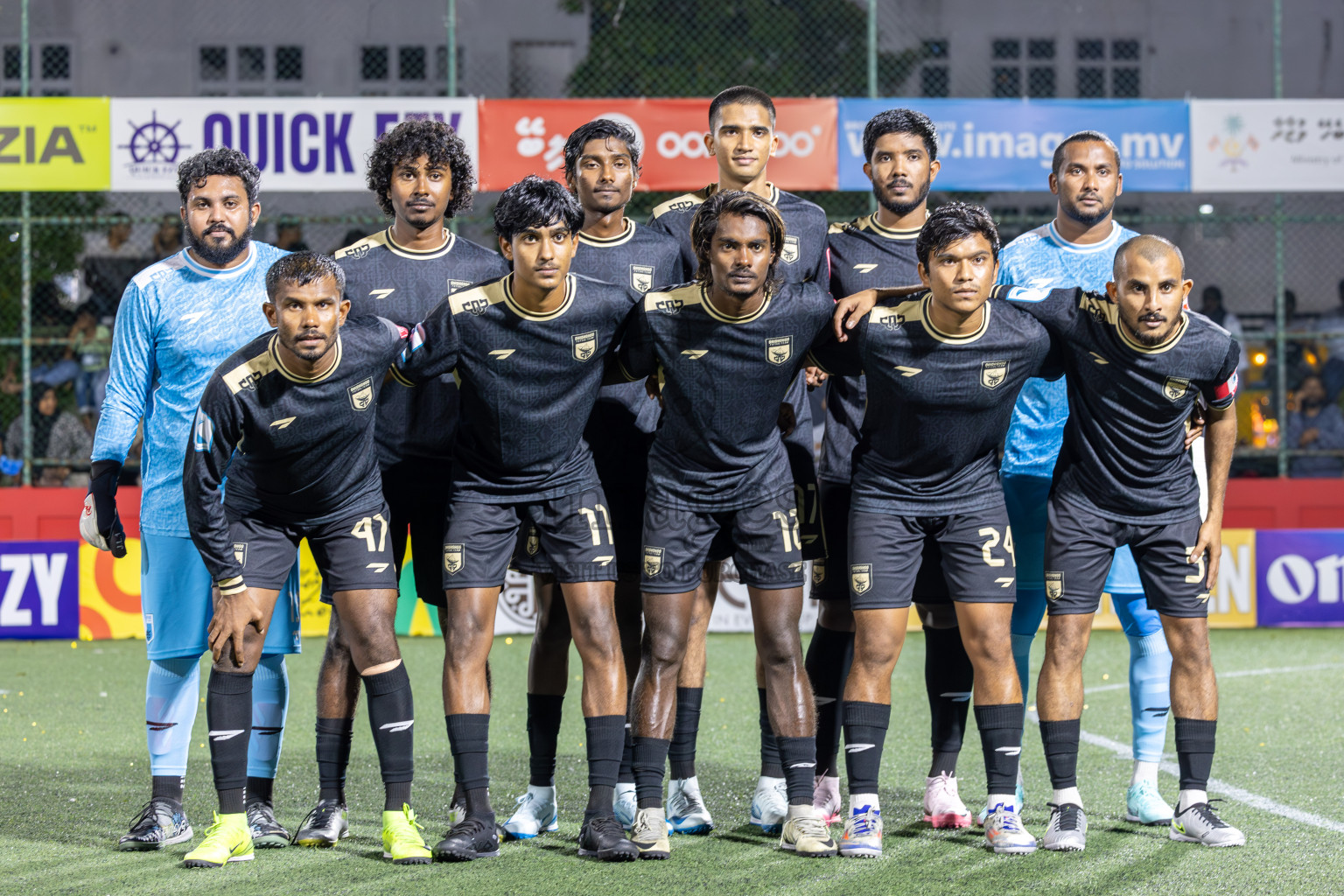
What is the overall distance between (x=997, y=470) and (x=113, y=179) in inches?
330

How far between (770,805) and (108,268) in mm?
10510

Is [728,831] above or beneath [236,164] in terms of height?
beneath

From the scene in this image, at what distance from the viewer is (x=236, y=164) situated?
Answer: 4.73 m

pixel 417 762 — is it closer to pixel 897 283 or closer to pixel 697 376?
pixel 697 376

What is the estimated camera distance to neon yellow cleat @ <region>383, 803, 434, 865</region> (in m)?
4.24

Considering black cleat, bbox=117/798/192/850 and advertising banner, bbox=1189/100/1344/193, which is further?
advertising banner, bbox=1189/100/1344/193

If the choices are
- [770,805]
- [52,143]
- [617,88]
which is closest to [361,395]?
[770,805]

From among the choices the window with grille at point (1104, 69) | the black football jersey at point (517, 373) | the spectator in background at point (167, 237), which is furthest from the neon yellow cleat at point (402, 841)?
the window with grille at point (1104, 69)

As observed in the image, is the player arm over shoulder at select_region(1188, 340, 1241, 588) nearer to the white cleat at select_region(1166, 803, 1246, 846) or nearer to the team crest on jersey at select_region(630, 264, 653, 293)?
the white cleat at select_region(1166, 803, 1246, 846)

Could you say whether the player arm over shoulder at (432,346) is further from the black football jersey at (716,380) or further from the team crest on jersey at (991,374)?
the team crest on jersey at (991,374)

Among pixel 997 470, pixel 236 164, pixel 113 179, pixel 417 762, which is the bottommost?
pixel 417 762

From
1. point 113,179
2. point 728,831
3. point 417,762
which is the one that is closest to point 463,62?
point 113,179

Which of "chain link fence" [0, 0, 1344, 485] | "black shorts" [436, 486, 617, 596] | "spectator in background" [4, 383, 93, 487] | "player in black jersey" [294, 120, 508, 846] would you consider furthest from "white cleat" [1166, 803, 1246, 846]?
"spectator in background" [4, 383, 93, 487]

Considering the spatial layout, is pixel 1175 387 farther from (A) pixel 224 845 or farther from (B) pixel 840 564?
(A) pixel 224 845
